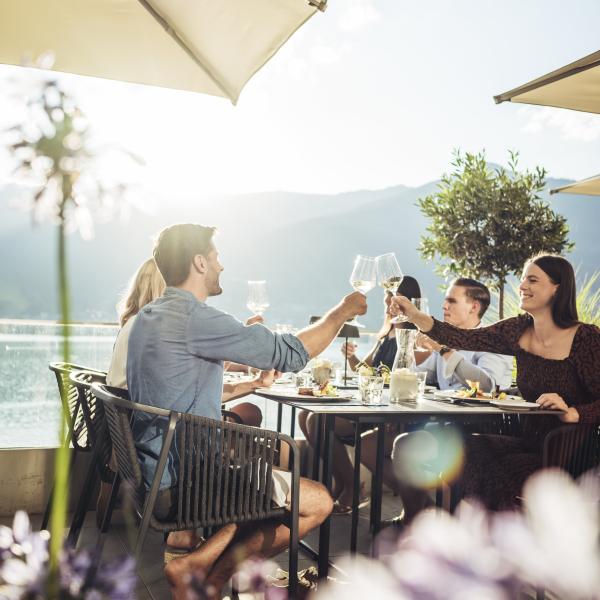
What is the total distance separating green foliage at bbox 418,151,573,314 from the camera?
267 inches

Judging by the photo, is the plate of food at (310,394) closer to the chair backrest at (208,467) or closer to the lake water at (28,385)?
the chair backrest at (208,467)

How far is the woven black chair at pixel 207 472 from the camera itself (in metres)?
1.93

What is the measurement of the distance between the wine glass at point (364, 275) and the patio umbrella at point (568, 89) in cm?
159

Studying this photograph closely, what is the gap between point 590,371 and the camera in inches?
115

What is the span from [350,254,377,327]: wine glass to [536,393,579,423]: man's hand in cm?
88

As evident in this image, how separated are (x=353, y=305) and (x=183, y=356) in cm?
68

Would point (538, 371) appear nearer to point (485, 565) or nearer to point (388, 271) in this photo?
point (388, 271)

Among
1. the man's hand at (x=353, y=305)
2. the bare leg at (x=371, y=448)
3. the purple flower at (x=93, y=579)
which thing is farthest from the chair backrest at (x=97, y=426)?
the purple flower at (x=93, y=579)

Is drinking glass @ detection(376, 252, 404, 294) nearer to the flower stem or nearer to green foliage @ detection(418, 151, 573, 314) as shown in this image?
the flower stem

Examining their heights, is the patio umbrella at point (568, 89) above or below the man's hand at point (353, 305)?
above

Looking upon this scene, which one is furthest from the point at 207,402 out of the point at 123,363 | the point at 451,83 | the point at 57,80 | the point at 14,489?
the point at 451,83

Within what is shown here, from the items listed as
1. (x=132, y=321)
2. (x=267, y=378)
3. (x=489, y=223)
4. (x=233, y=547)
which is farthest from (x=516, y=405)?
(x=489, y=223)

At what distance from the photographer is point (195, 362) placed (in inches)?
86.6

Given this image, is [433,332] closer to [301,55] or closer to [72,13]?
[72,13]
